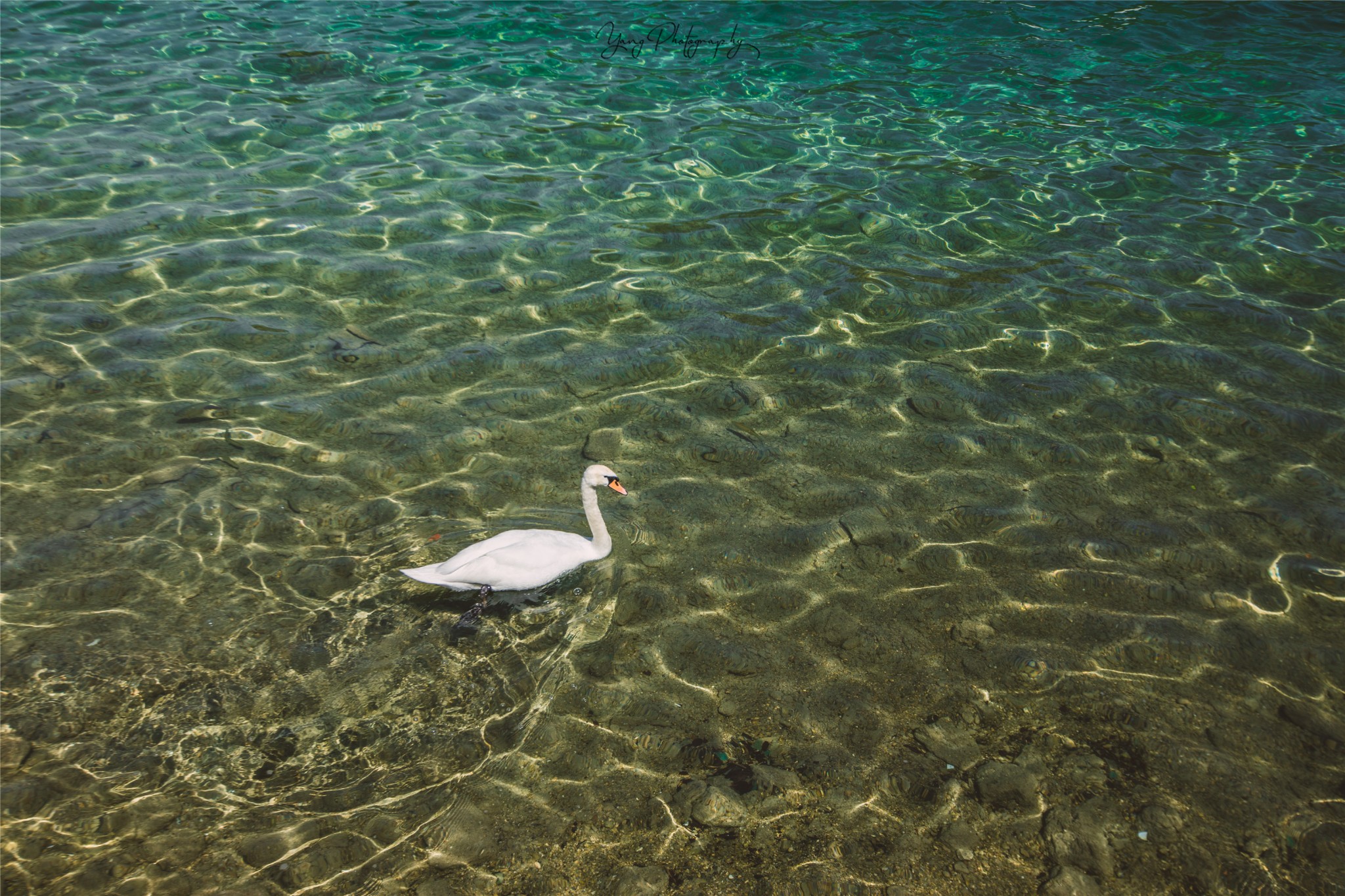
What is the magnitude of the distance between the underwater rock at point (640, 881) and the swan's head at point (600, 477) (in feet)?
6.28

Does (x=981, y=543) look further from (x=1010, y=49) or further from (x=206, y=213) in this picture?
(x=1010, y=49)

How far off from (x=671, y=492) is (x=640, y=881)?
2452mm

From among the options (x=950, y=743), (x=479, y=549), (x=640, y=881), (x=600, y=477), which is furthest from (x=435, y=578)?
(x=950, y=743)

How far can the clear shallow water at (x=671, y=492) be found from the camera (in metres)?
3.42

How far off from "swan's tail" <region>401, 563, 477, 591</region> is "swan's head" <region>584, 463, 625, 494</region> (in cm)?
83

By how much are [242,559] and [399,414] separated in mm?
1477

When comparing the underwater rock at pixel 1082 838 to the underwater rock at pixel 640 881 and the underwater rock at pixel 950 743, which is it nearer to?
the underwater rock at pixel 950 743

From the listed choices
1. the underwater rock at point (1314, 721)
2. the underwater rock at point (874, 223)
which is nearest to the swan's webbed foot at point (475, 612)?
the underwater rock at point (1314, 721)

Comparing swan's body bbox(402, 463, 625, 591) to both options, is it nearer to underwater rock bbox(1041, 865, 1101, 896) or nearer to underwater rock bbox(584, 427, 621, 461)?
underwater rock bbox(584, 427, 621, 461)

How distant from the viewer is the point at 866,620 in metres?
4.35

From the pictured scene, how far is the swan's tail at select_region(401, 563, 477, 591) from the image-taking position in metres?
4.20

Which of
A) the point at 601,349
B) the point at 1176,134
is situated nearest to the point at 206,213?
the point at 601,349

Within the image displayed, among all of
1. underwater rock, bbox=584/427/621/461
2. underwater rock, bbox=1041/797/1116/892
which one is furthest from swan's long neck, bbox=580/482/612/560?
underwater rock, bbox=1041/797/1116/892

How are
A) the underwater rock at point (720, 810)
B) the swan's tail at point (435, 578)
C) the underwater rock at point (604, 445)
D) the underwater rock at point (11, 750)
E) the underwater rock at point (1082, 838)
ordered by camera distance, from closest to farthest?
the underwater rock at point (1082, 838), the underwater rock at point (720, 810), the underwater rock at point (11, 750), the swan's tail at point (435, 578), the underwater rock at point (604, 445)
